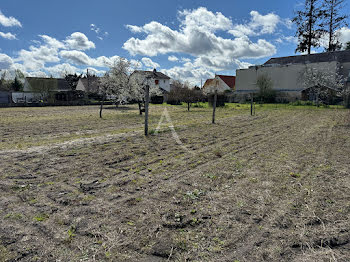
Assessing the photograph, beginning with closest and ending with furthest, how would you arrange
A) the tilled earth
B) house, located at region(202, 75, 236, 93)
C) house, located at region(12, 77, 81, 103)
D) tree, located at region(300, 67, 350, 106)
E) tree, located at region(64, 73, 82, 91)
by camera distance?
1. the tilled earth
2. tree, located at region(300, 67, 350, 106)
3. house, located at region(12, 77, 81, 103)
4. house, located at region(202, 75, 236, 93)
5. tree, located at region(64, 73, 82, 91)

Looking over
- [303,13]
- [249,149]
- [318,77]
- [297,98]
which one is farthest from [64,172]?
[303,13]

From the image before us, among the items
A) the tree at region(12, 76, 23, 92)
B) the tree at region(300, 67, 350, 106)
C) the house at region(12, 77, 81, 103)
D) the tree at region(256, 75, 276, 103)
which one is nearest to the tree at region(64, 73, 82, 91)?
the tree at region(12, 76, 23, 92)

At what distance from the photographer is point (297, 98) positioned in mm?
35844

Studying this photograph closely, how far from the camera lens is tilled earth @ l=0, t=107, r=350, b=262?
2.45 meters

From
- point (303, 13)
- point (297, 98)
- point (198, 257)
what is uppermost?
point (303, 13)

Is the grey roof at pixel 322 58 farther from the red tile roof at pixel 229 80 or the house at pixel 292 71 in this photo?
the red tile roof at pixel 229 80

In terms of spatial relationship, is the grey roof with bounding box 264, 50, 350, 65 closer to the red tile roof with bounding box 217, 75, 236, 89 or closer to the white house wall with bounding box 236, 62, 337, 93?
the white house wall with bounding box 236, 62, 337, 93

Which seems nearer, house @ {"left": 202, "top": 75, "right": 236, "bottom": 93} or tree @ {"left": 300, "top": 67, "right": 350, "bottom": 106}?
tree @ {"left": 300, "top": 67, "right": 350, "bottom": 106}

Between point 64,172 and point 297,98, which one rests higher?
point 297,98

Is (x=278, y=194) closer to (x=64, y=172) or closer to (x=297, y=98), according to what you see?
(x=64, y=172)

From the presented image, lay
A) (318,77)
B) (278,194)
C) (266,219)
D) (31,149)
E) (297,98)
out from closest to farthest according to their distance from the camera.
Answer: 1. (266,219)
2. (278,194)
3. (31,149)
4. (318,77)
5. (297,98)

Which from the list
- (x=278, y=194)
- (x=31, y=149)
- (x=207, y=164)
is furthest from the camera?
(x=31, y=149)

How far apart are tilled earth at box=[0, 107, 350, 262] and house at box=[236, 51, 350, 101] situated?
33.2 m

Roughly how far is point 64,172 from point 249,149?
4.81m
